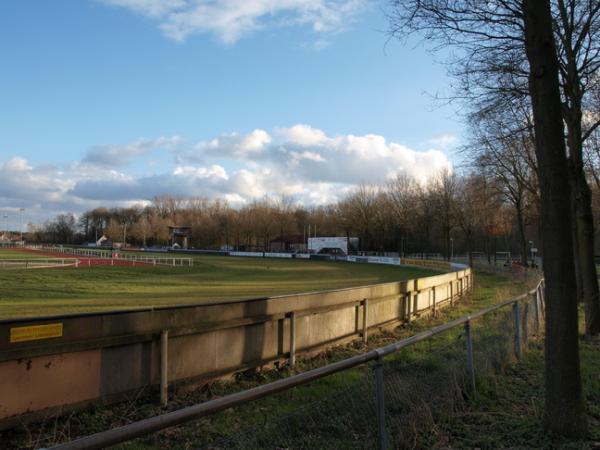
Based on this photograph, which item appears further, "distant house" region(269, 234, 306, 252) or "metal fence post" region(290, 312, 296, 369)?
"distant house" region(269, 234, 306, 252)

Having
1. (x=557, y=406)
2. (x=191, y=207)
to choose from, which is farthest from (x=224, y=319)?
(x=191, y=207)

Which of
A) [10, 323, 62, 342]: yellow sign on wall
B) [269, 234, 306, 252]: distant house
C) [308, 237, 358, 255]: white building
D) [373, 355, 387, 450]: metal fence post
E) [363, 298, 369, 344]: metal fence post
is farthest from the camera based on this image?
[269, 234, 306, 252]: distant house

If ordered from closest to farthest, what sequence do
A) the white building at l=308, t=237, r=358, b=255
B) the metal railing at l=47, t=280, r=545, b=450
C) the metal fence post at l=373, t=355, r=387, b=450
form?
the metal railing at l=47, t=280, r=545, b=450 < the metal fence post at l=373, t=355, r=387, b=450 < the white building at l=308, t=237, r=358, b=255

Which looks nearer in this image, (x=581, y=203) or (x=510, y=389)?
(x=510, y=389)

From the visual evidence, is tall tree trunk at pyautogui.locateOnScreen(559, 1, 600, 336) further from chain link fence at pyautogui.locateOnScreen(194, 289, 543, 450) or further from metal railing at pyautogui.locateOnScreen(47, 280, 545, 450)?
metal railing at pyautogui.locateOnScreen(47, 280, 545, 450)

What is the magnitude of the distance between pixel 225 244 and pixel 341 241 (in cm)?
4865

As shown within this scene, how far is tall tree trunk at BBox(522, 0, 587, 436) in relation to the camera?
4883mm

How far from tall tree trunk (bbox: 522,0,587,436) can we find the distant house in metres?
121

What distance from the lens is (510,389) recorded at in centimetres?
669

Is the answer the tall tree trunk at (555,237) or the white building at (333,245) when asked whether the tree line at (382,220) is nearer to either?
the white building at (333,245)

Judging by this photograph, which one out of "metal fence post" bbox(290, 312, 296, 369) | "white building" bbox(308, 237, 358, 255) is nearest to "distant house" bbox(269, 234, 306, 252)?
"white building" bbox(308, 237, 358, 255)

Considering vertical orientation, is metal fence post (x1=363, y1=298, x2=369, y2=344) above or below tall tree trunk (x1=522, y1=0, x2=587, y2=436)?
below

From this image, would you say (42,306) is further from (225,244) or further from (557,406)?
(225,244)

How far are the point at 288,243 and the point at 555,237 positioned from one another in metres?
125
